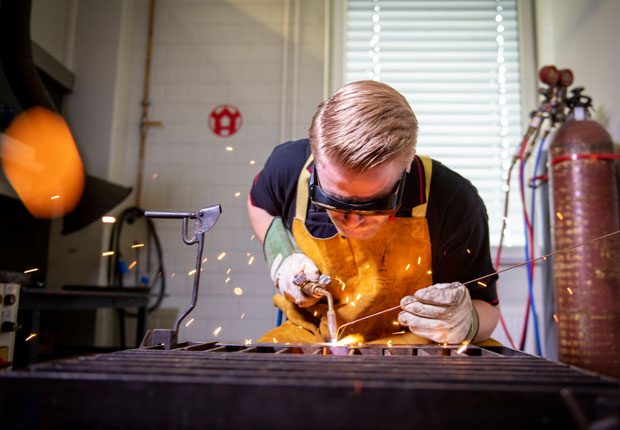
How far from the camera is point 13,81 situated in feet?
8.98

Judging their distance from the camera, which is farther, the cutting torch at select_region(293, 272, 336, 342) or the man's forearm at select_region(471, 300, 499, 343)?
the man's forearm at select_region(471, 300, 499, 343)

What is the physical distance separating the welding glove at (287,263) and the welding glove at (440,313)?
1.04 feet

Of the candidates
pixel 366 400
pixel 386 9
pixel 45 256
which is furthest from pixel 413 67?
pixel 366 400

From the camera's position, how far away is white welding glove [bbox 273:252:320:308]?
164cm

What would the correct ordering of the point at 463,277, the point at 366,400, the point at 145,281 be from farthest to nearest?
the point at 145,281 < the point at 463,277 < the point at 366,400

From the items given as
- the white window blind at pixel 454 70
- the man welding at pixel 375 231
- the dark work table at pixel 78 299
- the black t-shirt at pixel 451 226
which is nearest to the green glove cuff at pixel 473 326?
the man welding at pixel 375 231

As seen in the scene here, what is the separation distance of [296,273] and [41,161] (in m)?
2.06

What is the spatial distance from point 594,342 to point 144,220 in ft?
10.0

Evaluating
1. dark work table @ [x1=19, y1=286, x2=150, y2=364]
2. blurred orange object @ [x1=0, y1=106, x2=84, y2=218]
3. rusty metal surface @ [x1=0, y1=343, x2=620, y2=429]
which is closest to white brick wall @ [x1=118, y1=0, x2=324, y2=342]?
dark work table @ [x1=19, y1=286, x2=150, y2=364]

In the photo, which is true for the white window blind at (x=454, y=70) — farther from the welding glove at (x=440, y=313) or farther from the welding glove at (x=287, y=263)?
the welding glove at (x=440, y=313)

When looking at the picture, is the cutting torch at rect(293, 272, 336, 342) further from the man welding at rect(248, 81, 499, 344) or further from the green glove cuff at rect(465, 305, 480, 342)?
the green glove cuff at rect(465, 305, 480, 342)

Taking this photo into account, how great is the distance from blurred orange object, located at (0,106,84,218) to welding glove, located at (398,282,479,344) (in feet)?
7.79

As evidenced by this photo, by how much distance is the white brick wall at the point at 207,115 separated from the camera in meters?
3.74

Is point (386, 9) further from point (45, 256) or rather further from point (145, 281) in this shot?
point (45, 256)
